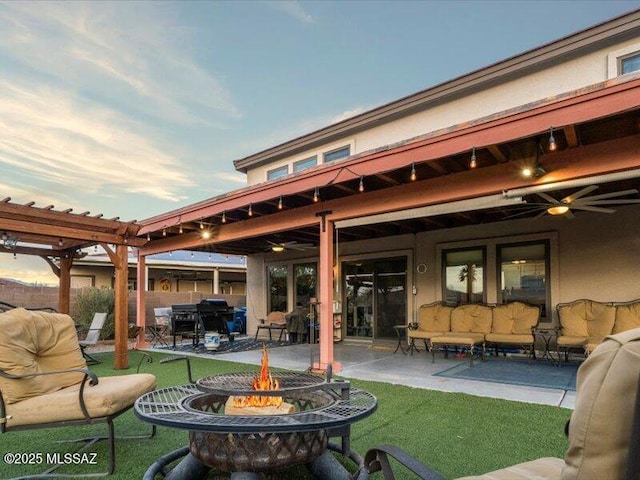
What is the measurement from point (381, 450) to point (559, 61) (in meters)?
7.84

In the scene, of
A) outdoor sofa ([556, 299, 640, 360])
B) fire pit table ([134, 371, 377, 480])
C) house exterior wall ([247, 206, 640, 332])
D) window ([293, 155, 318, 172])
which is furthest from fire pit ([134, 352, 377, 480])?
window ([293, 155, 318, 172])

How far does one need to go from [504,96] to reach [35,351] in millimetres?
7994

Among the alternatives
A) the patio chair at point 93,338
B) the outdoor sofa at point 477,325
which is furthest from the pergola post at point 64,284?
the outdoor sofa at point 477,325

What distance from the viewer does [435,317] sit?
26.8ft

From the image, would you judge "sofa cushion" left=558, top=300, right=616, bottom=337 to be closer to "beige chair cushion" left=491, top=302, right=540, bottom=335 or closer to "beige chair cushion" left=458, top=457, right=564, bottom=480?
"beige chair cushion" left=491, top=302, right=540, bottom=335

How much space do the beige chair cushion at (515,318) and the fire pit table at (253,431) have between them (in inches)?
217

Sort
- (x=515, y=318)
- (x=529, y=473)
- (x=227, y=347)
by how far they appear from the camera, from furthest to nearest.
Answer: (x=227, y=347) → (x=515, y=318) → (x=529, y=473)

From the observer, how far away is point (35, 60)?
294 inches

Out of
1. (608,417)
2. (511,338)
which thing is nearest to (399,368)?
(511,338)

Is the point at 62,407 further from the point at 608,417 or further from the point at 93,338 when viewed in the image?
the point at 93,338

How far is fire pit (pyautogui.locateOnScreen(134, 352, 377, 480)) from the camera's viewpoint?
6.31 feet

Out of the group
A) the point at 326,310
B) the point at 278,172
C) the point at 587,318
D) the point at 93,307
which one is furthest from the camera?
the point at 278,172

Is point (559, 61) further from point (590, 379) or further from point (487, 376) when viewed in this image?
point (590, 379)

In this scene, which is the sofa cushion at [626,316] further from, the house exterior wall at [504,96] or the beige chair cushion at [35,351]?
the beige chair cushion at [35,351]
